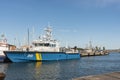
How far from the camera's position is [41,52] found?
243 ft

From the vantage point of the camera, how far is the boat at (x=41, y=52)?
69.8 m

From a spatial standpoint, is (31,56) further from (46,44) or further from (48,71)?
(48,71)

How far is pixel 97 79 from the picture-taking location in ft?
55.8

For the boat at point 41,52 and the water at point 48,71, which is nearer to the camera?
the water at point 48,71

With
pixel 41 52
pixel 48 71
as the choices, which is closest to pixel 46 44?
pixel 41 52

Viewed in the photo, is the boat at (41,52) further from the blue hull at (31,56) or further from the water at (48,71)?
the water at (48,71)

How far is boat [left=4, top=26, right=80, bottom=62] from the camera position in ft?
229

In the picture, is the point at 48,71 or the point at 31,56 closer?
the point at 48,71

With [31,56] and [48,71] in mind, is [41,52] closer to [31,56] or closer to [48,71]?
[31,56]

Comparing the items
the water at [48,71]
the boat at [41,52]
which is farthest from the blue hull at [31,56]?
the water at [48,71]

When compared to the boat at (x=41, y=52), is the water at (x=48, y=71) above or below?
below

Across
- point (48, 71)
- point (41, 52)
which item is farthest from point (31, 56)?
point (48, 71)

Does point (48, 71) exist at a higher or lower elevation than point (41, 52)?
lower

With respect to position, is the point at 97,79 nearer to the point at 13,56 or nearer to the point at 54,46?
the point at 13,56
